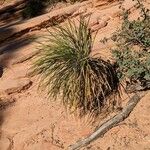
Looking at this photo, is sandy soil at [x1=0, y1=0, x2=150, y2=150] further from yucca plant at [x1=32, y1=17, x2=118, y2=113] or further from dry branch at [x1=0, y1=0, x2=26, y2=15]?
dry branch at [x1=0, y1=0, x2=26, y2=15]

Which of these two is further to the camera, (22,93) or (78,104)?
(22,93)

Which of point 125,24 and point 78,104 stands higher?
point 125,24

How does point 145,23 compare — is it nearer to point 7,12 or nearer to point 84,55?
point 84,55

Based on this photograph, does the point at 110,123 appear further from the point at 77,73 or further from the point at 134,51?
the point at 134,51

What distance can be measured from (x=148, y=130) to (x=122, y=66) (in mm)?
1148

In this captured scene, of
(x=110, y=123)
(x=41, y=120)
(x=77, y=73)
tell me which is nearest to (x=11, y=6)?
(x=41, y=120)

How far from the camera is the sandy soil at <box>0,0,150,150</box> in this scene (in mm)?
5805

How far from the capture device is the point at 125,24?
6.84m

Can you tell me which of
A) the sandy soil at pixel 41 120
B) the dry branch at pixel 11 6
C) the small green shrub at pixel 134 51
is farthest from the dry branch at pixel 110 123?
the dry branch at pixel 11 6

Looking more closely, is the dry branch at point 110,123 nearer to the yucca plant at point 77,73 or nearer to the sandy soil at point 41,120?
the sandy soil at point 41,120

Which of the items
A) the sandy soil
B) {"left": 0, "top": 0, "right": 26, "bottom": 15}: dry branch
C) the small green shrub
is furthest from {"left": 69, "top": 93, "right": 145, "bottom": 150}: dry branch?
{"left": 0, "top": 0, "right": 26, "bottom": 15}: dry branch

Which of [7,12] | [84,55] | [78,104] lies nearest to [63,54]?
[84,55]

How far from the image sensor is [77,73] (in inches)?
244

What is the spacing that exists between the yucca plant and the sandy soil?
0.26 m
